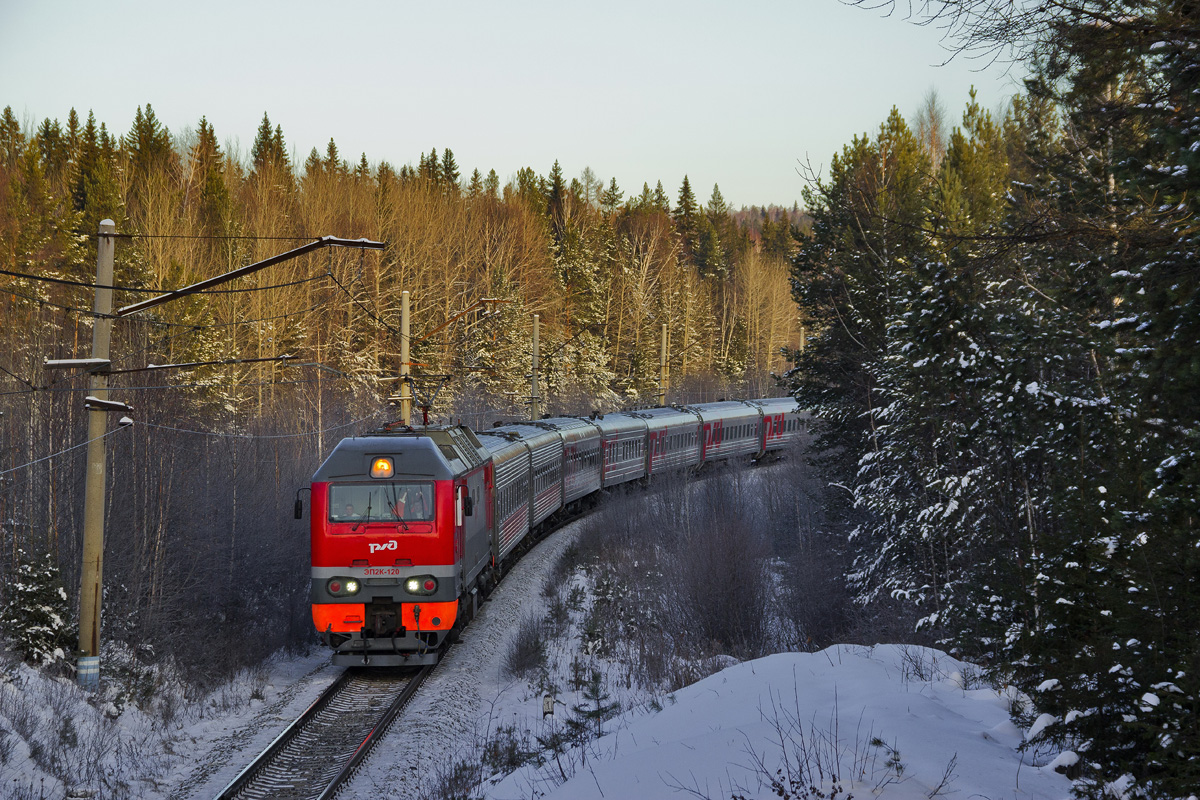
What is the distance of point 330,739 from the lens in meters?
11.1

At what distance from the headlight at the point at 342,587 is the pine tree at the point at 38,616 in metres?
3.48

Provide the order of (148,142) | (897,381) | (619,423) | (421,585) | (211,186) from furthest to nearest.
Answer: (148,142) → (211,186) → (619,423) → (897,381) → (421,585)

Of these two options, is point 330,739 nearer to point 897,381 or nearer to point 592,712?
point 592,712

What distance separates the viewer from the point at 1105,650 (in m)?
6.13

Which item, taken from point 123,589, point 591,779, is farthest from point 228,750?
point 123,589

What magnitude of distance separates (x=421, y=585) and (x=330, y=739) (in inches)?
104

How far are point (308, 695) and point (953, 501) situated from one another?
31.5 ft

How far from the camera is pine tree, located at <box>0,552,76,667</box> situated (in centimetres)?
1242

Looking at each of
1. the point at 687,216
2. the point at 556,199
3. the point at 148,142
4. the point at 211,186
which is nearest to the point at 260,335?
the point at 211,186

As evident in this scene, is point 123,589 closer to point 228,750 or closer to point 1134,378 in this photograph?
point 228,750

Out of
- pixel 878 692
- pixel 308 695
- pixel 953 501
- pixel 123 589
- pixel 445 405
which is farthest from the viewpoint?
pixel 445 405

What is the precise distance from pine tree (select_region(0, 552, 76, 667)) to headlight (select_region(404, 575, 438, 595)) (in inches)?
177

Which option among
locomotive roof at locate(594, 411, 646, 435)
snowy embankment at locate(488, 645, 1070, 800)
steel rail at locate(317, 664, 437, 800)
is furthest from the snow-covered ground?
locomotive roof at locate(594, 411, 646, 435)

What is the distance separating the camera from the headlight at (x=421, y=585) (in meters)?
13.2
